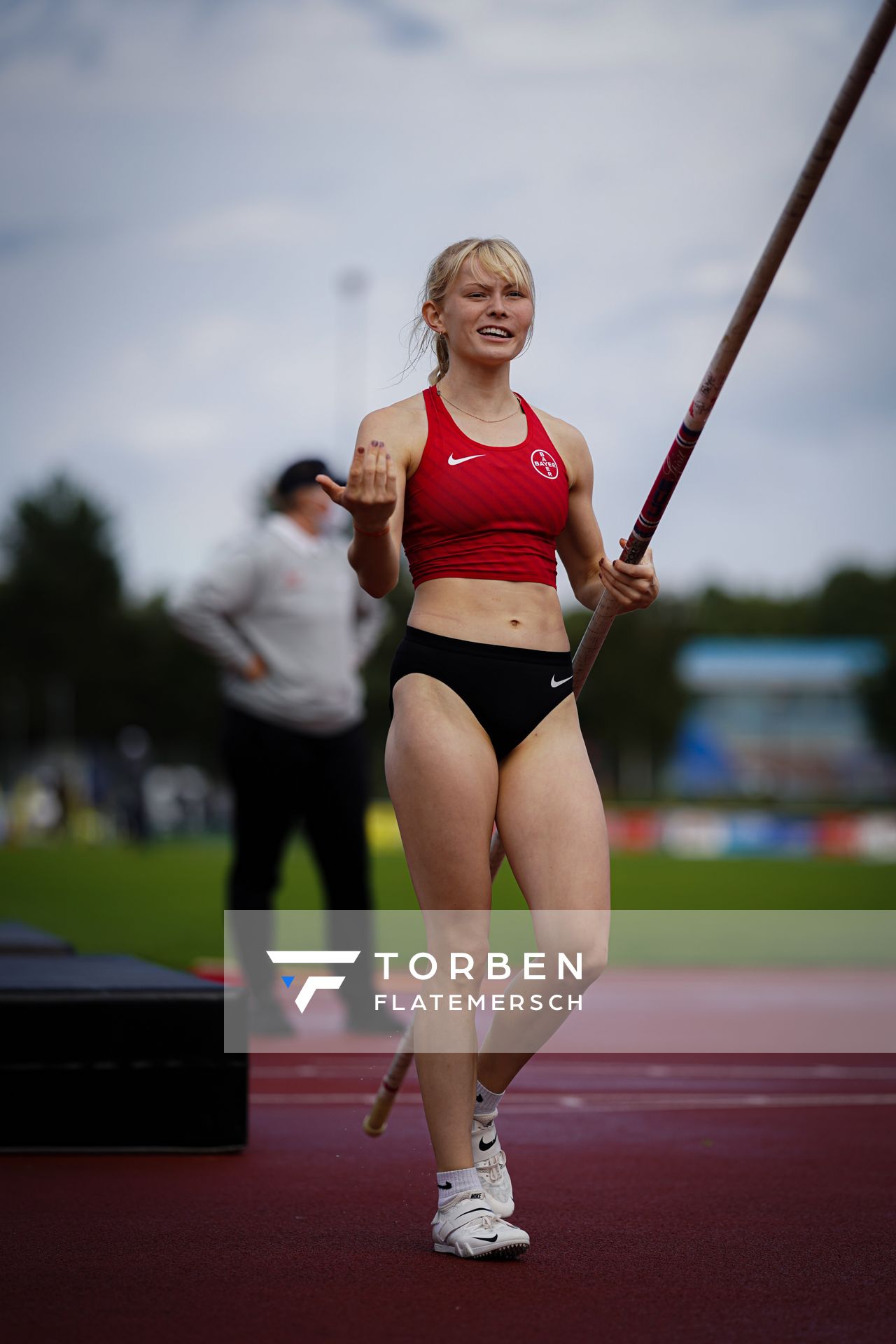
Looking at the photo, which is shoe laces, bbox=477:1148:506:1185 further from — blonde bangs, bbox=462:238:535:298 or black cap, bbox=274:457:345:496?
black cap, bbox=274:457:345:496

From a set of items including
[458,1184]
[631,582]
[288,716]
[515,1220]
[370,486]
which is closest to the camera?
[370,486]

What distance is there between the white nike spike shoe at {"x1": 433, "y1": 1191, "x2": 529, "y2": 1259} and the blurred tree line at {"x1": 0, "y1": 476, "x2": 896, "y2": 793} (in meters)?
71.2

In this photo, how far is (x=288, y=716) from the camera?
7617mm

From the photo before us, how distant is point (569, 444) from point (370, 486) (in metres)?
0.81

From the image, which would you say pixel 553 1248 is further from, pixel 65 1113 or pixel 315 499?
pixel 315 499

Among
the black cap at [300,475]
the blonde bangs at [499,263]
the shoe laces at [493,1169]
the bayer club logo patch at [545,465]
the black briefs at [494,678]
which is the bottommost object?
the shoe laces at [493,1169]

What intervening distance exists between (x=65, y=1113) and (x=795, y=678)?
8620 cm

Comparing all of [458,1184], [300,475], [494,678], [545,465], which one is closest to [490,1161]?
[458,1184]

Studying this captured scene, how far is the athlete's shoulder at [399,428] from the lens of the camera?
158 inches

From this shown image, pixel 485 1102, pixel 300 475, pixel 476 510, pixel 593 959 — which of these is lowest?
pixel 485 1102

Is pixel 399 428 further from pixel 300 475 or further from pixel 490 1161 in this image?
pixel 300 475

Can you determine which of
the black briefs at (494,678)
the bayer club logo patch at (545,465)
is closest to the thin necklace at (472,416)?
the bayer club logo patch at (545,465)

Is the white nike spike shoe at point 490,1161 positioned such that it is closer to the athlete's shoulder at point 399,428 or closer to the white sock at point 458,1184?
the white sock at point 458,1184

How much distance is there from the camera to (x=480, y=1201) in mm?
3824
